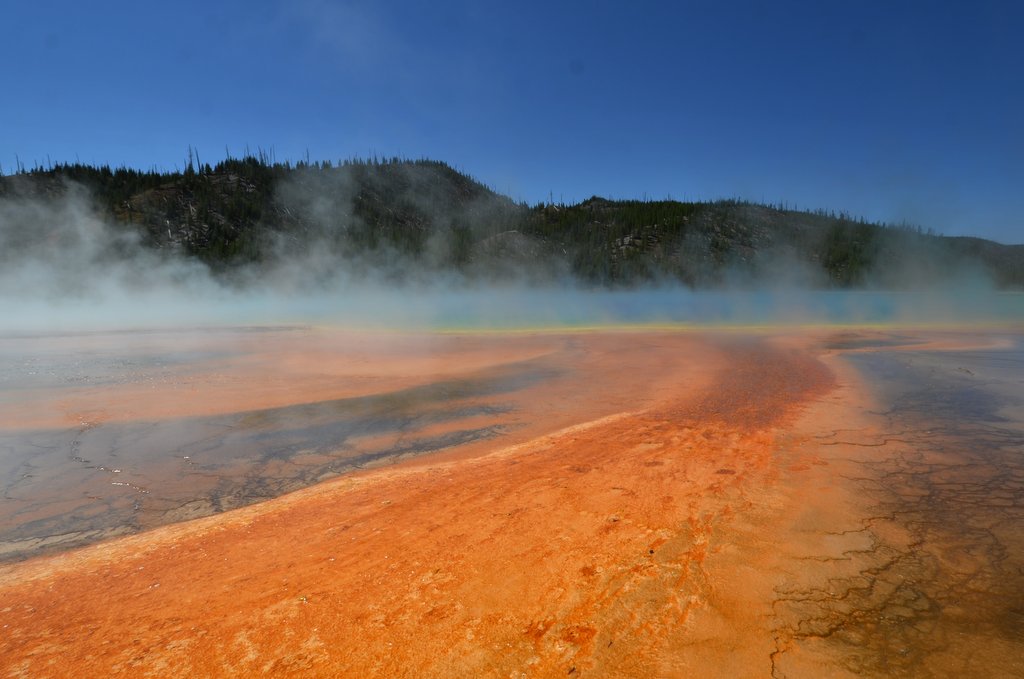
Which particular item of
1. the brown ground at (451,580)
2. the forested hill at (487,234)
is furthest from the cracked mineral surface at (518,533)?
the forested hill at (487,234)

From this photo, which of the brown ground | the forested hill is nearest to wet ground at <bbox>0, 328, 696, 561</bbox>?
the brown ground

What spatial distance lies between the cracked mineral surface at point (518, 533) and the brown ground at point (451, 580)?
2 cm

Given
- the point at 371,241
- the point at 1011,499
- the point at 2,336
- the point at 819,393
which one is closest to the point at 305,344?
the point at 2,336

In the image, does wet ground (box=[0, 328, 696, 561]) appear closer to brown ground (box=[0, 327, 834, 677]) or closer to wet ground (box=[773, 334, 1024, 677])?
brown ground (box=[0, 327, 834, 677])

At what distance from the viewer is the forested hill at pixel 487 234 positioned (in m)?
58.2

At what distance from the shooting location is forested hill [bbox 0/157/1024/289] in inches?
2291

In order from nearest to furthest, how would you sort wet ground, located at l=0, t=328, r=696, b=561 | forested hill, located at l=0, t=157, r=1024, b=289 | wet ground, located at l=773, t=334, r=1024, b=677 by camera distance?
wet ground, located at l=773, t=334, r=1024, b=677, wet ground, located at l=0, t=328, r=696, b=561, forested hill, located at l=0, t=157, r=1024, b=289

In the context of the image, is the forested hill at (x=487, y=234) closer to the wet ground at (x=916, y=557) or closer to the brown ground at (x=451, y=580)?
the brown ground at (x=451, y=580)

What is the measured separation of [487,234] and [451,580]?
3053 inches

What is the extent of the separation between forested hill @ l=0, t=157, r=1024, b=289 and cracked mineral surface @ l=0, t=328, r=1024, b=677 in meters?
51.6

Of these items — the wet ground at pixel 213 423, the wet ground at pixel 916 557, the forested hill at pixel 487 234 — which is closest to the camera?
the wet ground at pixel 916 557

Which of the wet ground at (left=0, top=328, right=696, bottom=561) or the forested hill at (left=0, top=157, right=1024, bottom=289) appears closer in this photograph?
the wet ground at (left=0, top=328, right=696, bottom=561)

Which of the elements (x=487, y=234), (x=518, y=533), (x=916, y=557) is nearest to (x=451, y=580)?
(x=518, y=533)

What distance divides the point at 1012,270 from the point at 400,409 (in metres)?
101
